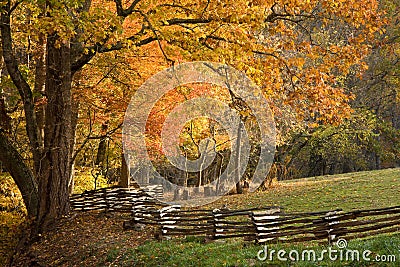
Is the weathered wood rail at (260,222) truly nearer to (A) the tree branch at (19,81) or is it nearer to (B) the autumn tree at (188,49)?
(B) the autumn tree at (188,49)

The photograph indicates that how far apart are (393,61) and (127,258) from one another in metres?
26.4

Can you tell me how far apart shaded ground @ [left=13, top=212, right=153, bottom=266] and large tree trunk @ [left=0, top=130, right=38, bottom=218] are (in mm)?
1042

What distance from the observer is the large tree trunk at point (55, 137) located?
12148mm

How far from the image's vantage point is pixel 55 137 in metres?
12.3

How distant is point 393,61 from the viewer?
101ft

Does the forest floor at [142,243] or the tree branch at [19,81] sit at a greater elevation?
the tree branch at [19,81]

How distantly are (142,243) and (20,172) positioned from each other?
14.1 ft

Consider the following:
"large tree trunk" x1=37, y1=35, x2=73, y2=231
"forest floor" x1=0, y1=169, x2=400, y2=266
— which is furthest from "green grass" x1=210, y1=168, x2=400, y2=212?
"large tree trunk" x1=37, y1=35, x2=73, y2=231

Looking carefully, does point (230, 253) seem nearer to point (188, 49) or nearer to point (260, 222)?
point (260, 222)

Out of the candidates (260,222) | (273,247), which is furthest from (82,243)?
(273,247)

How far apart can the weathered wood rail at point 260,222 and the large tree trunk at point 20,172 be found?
225cm

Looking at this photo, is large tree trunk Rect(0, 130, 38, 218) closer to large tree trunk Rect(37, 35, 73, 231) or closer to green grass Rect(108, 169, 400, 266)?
large tree trunk Rect(37, 35, 73, 231)

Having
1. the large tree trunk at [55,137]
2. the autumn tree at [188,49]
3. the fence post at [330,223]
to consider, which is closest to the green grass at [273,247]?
the fence post at [330,223]

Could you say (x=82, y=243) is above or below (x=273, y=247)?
below
